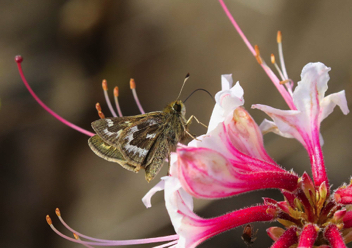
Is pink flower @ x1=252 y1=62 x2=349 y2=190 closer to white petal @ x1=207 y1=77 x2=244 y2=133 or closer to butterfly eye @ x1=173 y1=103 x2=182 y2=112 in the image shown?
white petal @ x1=207 y1=77 x2=244 y2=133

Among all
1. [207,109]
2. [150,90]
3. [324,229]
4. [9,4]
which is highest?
[9,4]

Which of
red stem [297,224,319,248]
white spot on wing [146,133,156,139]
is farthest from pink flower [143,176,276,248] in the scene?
white spot on wing [146,133,156,139]

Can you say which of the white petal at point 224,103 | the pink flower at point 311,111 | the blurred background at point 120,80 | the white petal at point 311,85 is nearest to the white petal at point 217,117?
the white petal at point 224,103

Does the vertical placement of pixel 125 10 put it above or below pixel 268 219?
above

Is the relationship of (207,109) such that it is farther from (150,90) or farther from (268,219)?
(268,219)

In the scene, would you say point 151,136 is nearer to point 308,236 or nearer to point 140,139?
point 140,139

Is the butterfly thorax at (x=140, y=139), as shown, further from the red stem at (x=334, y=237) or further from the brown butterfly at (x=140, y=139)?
the red stem at (x=334, y=237)

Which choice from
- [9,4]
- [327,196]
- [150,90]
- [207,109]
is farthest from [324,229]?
[9,4]
